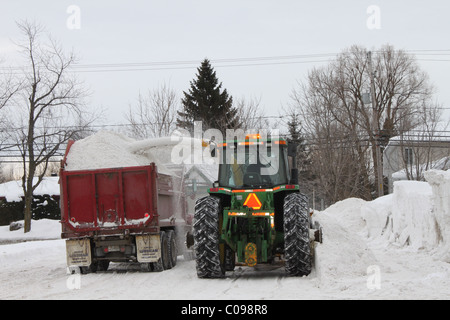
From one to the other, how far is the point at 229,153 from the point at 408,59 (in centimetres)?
4591

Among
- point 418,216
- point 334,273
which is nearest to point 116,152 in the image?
point 334,273

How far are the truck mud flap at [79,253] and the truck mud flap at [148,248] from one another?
3.74 ft

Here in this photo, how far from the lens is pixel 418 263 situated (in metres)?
11.6

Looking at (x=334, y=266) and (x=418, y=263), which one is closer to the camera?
(x=334, y=266)

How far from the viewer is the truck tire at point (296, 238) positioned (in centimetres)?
1020

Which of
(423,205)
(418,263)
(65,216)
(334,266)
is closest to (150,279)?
(65,216)

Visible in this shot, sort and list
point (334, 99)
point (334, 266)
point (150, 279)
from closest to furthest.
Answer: point (334, 266) → point (150, 279) → point (334, 99)

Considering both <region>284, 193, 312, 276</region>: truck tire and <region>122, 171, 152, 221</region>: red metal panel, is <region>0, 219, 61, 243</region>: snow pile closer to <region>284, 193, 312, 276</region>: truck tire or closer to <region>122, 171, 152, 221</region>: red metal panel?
<region>122, 171, 152, 221</region>: red metal panel

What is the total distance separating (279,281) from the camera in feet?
33.1

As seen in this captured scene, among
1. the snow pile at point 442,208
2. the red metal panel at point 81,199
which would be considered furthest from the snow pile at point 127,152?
the snow pile at point 442,208

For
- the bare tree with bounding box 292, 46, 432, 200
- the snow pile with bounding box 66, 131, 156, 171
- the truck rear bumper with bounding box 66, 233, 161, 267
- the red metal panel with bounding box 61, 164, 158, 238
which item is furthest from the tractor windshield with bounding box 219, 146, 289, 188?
the bare tree with bounding box 292, 46, 432, 200

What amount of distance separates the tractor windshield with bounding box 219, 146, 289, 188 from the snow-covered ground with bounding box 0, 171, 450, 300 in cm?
168

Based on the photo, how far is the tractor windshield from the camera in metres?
11.3

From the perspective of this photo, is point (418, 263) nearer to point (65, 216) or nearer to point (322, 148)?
point (65, 216)
